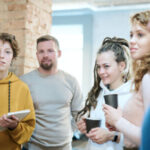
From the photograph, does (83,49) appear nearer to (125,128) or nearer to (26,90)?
(26,90)

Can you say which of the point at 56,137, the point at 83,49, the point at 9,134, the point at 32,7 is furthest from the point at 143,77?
the point at 83,49

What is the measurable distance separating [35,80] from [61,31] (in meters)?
6.14

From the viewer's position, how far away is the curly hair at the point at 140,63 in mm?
1280

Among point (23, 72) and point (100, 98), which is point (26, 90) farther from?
point (100, 98)

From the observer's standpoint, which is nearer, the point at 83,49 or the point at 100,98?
the point at 100,98

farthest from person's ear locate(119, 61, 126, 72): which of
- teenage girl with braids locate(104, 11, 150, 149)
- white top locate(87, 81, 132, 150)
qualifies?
teenage girl with braids locate(104, 11, 150, 149)

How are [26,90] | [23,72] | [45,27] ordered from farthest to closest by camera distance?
[45,27], [23,72], [26,90]

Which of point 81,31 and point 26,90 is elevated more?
point 81,31

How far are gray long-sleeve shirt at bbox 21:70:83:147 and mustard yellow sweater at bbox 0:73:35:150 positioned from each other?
0.93 feet

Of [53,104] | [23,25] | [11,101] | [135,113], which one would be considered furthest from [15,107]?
[135,113]

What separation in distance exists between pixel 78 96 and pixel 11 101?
2.71 feet

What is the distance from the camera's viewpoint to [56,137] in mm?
2801

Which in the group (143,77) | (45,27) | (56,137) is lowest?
(56,137)

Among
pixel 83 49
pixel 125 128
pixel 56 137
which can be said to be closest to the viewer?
pixel 125 128
